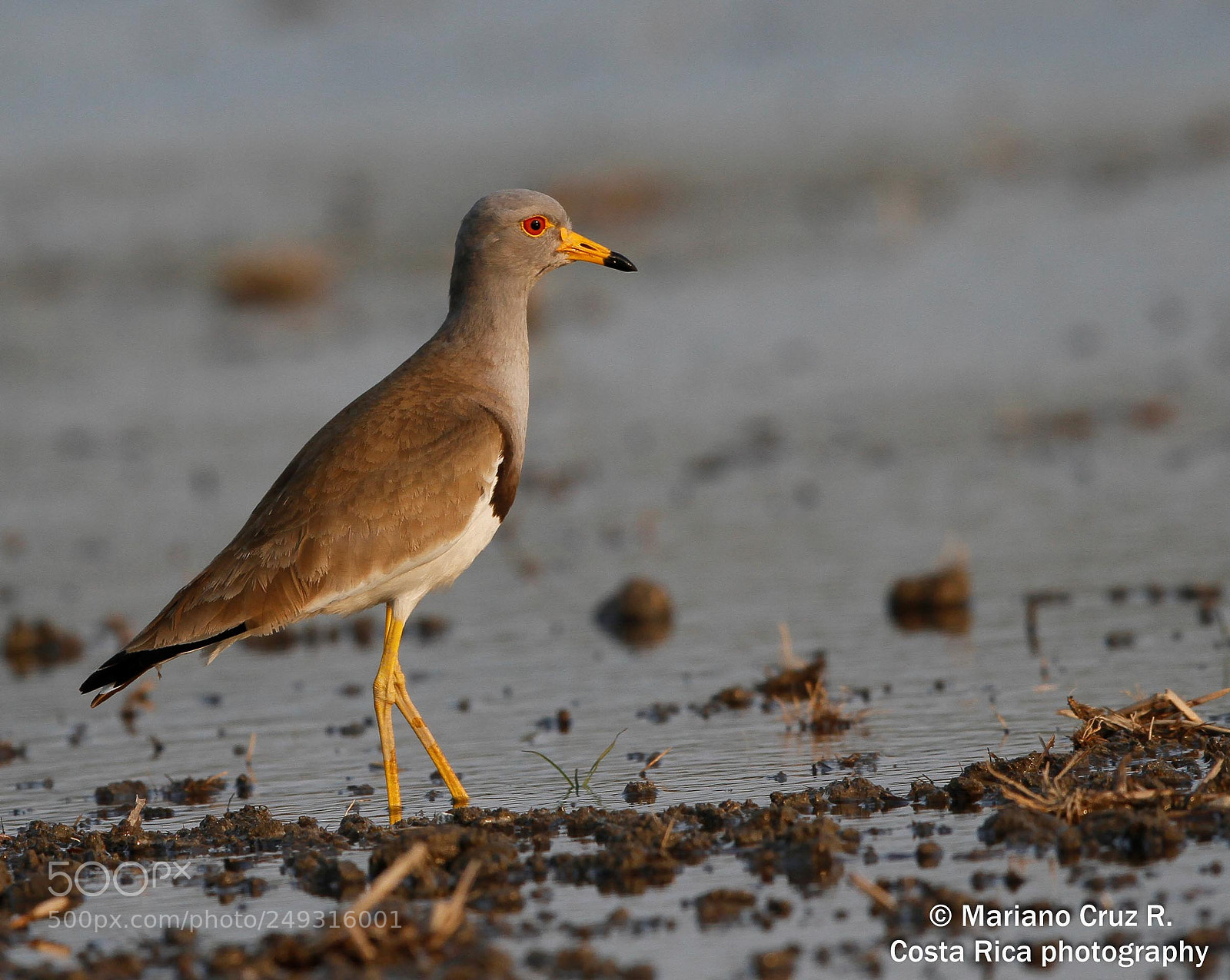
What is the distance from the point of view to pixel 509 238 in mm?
7992

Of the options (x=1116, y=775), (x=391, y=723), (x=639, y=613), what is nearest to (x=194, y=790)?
(x=391, y=723)

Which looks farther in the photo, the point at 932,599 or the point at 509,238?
the point at 932,599

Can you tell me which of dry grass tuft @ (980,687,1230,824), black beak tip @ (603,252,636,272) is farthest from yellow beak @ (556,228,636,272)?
dry grass tuft @ (980,687,1230,824)

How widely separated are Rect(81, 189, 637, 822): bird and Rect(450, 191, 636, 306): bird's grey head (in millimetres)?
462

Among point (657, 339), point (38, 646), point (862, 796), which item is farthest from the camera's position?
point (657, 339)

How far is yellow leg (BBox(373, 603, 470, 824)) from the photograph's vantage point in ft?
22.5

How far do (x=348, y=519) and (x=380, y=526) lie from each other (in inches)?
5.0

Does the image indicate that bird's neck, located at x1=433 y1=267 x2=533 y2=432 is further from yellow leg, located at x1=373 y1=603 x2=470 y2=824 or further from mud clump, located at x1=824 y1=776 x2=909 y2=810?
mud clump, located at x1=824 y1=776 x2=909 y2=810

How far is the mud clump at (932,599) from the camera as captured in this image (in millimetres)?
9102

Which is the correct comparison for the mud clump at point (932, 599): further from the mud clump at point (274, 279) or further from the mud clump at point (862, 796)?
the mud clump at point (274, 279)

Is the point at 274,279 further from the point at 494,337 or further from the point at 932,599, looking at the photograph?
the point at 494,337

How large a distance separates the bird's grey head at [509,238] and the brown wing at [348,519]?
0.87 meters

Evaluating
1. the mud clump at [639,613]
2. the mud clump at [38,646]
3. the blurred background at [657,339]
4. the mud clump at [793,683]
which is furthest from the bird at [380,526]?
the mud clump at [38,646]

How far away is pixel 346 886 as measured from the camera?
5.58 metres
